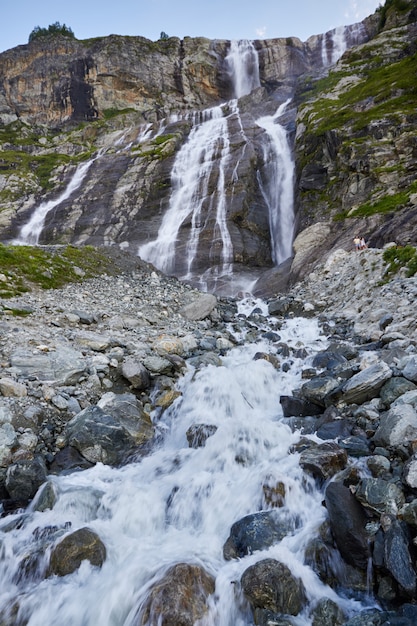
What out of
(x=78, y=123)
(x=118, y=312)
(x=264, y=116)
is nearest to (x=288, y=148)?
(x=264, y=116)

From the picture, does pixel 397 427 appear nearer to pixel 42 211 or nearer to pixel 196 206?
pixel 196 206

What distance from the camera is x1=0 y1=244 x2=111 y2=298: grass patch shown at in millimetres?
14953

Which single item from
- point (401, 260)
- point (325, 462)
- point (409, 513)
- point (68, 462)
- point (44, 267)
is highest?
point (44, 267)

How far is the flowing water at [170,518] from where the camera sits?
488cm

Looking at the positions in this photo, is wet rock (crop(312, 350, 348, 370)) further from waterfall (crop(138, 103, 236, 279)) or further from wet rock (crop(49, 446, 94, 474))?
waterfall (crop(138, 103, 236, 279))

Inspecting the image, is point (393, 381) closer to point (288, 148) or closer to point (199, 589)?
point (199, 589)

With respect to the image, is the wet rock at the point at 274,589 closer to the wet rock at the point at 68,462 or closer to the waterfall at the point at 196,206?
the wet rock at the point at 68,462

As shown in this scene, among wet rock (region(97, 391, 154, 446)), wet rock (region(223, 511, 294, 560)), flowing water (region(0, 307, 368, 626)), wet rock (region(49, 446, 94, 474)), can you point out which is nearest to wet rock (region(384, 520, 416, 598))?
flowing water (region(0, 307, 368, 626))

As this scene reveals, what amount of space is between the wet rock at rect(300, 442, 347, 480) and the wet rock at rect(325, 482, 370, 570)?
2.03ft

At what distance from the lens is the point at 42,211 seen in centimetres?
4534

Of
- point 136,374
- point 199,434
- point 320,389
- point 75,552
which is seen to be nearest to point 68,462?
point 75,552

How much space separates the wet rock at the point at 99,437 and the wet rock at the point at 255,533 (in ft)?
10.1

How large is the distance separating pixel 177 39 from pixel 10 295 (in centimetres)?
9734

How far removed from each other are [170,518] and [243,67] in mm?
94827
